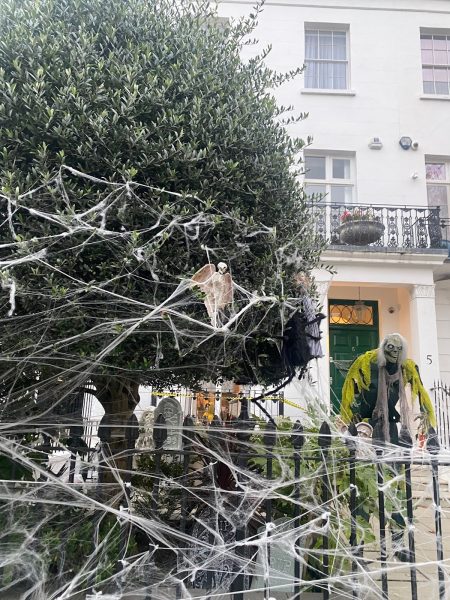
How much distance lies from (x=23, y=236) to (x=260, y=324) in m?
1.51

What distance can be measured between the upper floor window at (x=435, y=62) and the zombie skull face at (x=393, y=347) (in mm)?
11720

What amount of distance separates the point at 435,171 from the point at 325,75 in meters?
4.15

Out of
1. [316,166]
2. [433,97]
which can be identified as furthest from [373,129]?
[433,97]

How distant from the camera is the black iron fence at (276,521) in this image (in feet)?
9.77

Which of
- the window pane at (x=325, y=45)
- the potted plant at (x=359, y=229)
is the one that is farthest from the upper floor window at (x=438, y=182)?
the window pane at (x=325, y=45)

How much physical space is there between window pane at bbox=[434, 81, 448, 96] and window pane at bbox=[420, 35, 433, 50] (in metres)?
1.14

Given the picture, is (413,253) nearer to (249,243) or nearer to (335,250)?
(335,250)

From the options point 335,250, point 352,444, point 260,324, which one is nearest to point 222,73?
point 260,324

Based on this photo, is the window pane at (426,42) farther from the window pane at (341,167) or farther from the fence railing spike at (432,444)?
the fence railing spike at (432,444)

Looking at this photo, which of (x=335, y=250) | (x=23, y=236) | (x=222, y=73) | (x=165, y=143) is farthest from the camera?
(x=335, y=250)

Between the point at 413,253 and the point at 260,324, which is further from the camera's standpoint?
the point at 413,253

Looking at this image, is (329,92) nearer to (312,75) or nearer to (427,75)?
(312,75)

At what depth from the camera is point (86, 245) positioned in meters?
2.86

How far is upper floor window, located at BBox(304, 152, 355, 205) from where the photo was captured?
13547mm
